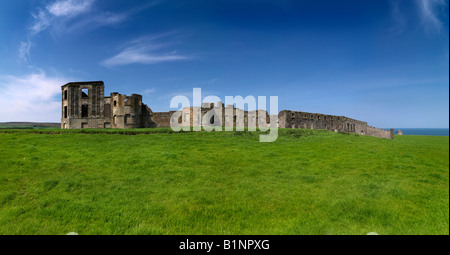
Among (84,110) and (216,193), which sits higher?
(84,110)

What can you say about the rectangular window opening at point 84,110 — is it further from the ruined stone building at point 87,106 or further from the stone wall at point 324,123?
the stone wall at point 324,123

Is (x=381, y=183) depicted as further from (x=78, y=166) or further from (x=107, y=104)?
(x=107, y=104)

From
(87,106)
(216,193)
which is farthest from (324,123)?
(87,106)

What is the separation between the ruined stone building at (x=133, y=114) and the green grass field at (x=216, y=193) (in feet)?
76.6

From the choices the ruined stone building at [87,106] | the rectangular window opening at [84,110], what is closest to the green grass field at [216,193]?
the ruined stone building at [87,106]

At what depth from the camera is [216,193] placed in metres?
8.16

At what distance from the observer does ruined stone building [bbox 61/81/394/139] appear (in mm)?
37562

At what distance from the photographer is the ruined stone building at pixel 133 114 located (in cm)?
3756

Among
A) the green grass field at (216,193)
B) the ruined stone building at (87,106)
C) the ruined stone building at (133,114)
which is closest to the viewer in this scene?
the green grass field at (216,193)

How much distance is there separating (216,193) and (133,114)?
3323 cm

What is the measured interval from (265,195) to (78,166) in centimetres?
1033

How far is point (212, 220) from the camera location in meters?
6.14

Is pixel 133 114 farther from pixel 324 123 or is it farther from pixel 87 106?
pixel 324 123
